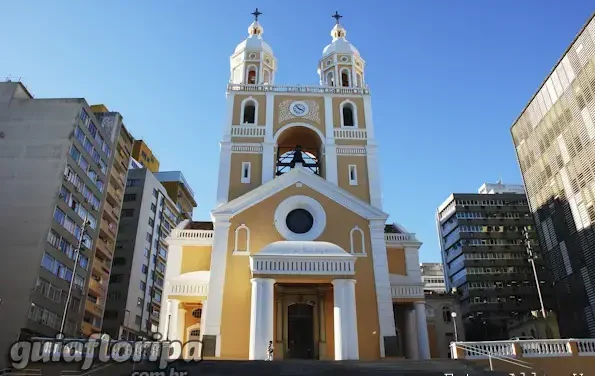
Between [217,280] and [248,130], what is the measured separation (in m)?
9.59

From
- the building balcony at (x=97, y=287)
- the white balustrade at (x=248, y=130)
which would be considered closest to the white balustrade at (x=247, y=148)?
the white balustrade at (x=248, y=130)

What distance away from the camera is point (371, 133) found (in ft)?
94.1

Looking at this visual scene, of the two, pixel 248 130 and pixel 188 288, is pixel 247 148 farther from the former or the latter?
pixel 188 288

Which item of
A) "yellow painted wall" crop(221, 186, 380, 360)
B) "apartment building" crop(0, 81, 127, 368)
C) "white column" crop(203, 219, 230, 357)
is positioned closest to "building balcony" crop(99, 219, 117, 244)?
"apartment building" crop(0, 81, 127, 368)

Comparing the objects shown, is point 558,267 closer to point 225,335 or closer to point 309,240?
point 309,240

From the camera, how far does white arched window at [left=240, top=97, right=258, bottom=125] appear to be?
28994 mm

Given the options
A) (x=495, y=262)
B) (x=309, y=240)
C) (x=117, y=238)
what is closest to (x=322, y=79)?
(x=309, y=240)

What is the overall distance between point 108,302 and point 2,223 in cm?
1606

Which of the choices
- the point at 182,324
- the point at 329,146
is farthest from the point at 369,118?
the point at 182,324

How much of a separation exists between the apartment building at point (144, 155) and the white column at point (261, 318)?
44.6m

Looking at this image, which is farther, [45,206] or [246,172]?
[45,206]

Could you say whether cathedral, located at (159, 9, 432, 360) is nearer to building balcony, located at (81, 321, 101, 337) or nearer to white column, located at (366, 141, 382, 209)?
white column, located at (366, 141, 382, 209)

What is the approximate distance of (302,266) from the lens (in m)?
20.8

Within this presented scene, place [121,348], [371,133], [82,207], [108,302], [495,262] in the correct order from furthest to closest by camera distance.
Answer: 1. [495,262]
2. [108,302]
3. [82,207]
4. [371,133]
5. [121,348]
